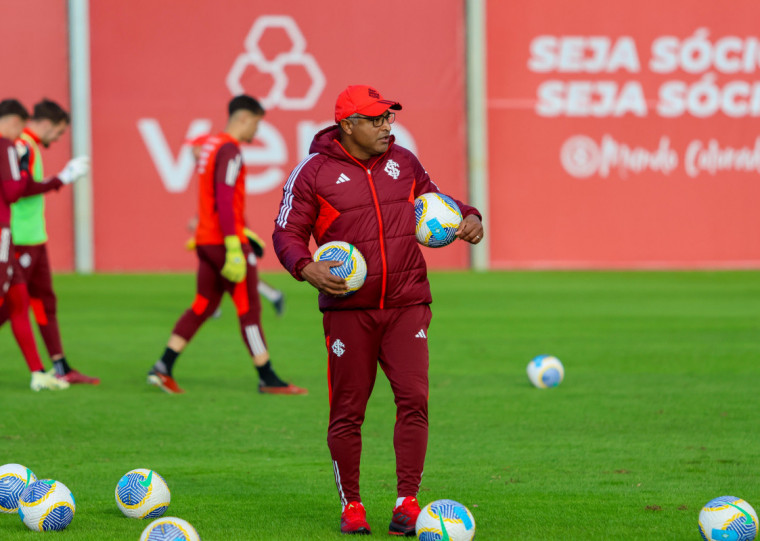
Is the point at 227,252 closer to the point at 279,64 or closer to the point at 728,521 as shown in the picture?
the point at 728,521

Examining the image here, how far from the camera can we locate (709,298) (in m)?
17.6

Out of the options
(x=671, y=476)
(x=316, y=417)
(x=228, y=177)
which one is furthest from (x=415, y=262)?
(x=228, y=177)

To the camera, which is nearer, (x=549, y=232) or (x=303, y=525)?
(x=303, y=525)

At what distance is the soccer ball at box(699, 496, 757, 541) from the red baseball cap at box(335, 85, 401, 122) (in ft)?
6.88

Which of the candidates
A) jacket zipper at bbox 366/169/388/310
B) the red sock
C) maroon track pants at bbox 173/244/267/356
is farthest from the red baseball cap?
the red sock

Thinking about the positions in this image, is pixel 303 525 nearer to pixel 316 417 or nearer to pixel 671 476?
pixel 671 476

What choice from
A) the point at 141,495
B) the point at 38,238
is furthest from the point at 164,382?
the point at 141,495

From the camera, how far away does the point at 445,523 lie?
4836 millimetres

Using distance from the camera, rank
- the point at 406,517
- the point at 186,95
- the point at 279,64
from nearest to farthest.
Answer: the point at 406,517, the point at 186,95, the point at 279,64

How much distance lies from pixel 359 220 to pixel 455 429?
288 cm

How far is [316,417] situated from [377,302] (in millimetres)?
3190

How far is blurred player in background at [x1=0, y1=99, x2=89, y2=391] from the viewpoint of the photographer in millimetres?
9234

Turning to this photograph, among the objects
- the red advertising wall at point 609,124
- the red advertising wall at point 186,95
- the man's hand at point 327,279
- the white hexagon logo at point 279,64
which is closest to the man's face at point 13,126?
the man's hand at point 327,279

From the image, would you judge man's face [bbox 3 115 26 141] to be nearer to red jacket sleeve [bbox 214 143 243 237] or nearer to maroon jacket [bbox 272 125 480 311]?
red jacket sleeve [bbox 214 143 243 237]
